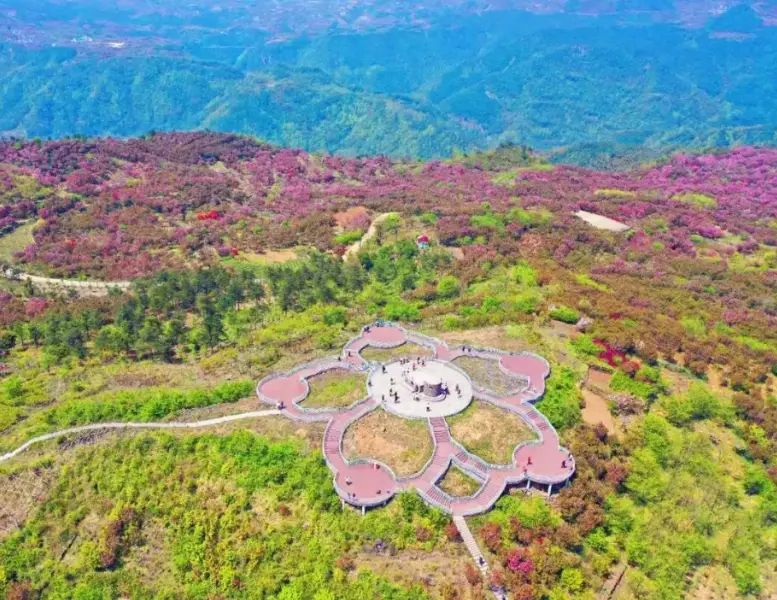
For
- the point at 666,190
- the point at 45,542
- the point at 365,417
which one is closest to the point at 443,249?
the point at 365,417

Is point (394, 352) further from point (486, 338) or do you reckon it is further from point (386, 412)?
point (386, 412)

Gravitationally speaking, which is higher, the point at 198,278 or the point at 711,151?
the point at 198,278

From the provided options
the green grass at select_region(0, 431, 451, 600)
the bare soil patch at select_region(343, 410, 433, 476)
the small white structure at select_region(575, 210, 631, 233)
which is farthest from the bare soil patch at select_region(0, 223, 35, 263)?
the small white structure at select_region(575, 210, 631, 233)

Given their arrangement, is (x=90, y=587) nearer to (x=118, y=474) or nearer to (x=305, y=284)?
(x=118, y=474)

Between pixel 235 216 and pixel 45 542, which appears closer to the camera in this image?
pixel 45 542

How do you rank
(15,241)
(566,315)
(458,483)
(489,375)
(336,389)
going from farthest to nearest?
(15,241) < (566,315) < (489,375) < (336,389) < (458,483)

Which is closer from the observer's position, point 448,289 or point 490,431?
point 490,431

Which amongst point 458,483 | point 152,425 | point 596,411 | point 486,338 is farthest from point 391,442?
point 486,338

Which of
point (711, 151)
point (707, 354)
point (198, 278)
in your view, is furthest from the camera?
point (711, 151)
